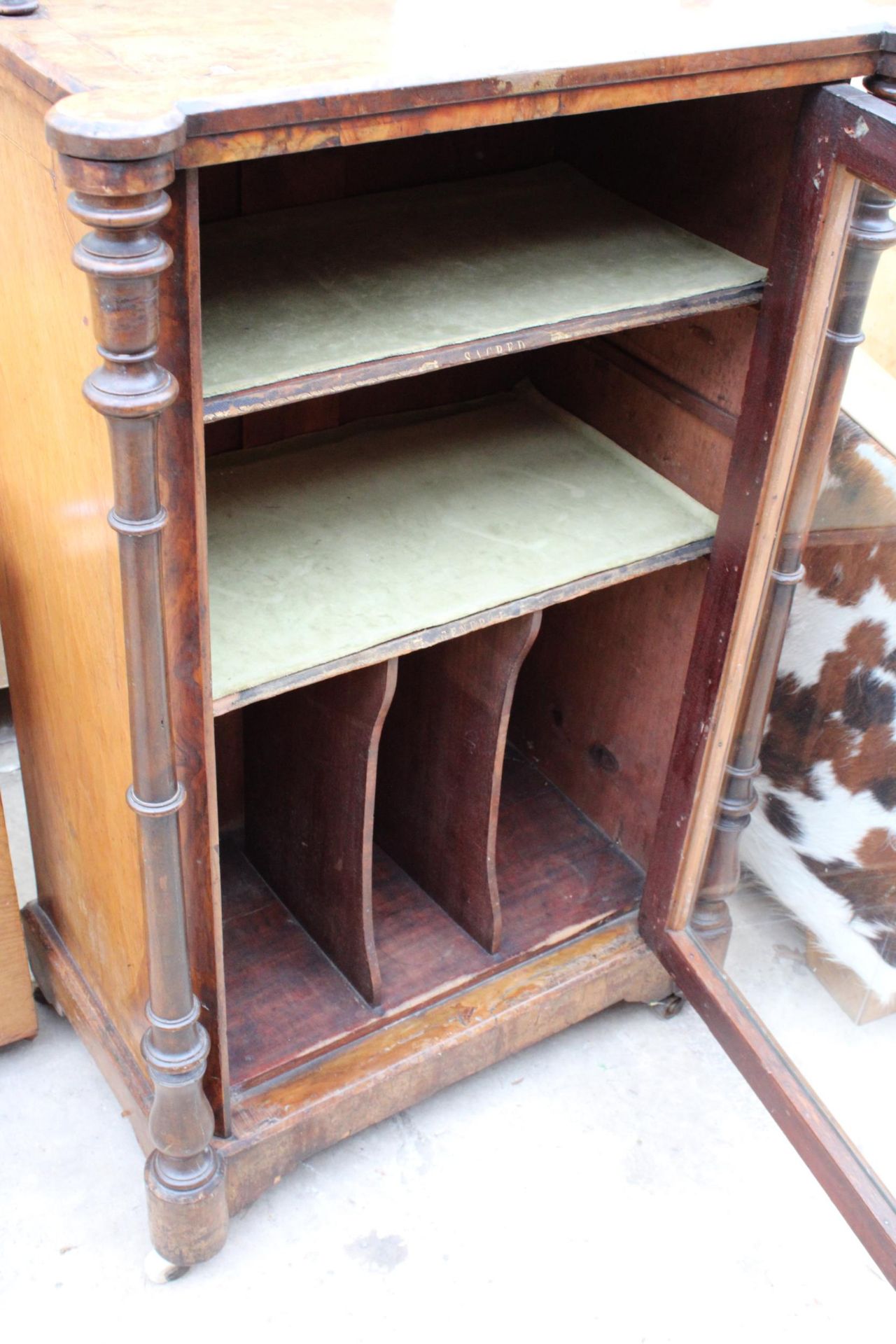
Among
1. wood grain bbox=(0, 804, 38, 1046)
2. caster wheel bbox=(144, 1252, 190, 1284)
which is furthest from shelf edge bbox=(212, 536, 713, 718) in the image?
caster wheel bbox=(144, 1252, 190, 1284)

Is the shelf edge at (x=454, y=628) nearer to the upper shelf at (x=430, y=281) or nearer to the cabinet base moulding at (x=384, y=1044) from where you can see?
the upper shelf at (x=430, y=281)

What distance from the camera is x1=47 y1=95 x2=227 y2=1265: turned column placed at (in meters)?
0.77

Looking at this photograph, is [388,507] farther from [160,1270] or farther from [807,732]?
[160,1270]

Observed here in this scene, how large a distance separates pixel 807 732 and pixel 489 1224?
65cm

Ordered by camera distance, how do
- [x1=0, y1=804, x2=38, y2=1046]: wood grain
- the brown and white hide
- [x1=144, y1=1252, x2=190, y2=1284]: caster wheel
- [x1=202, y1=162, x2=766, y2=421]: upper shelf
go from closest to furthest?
[x1=202, y1=162, x2=766, y2=421]: upper shelf → the brown and white hide → [x1=144, y1=1252, x2=190, y2=1284]: caster wheel → [x1=0, y1=804, x2=38, y2=1046]: wood grain

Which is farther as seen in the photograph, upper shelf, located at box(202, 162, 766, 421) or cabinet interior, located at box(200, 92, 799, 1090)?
cabinet interior, located at box(200, 92, 799, 1090)

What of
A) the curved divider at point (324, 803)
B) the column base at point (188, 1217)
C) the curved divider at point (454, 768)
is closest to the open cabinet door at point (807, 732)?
the curved divider at point (454, 768)

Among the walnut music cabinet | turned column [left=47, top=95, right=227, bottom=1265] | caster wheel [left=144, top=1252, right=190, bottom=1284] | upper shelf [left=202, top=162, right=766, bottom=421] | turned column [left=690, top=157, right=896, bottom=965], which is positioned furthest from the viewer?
caster wheel [left=144, top=1252, right=190, bottom=1284]

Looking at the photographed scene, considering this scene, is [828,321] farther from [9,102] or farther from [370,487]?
[9,102]

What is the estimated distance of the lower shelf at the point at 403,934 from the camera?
1447 mm

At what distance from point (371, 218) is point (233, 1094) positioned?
0.90 meters

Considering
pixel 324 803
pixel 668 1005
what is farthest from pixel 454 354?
pixel 668 1005

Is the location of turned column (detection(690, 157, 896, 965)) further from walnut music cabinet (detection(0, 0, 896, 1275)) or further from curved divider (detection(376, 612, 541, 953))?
curved divider (detection(376, 612, 541, 953))

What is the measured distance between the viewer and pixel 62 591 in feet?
3.83
